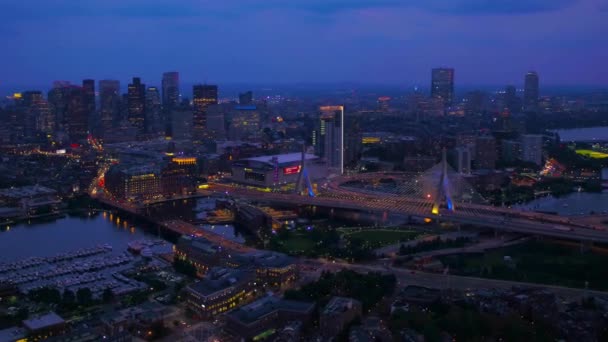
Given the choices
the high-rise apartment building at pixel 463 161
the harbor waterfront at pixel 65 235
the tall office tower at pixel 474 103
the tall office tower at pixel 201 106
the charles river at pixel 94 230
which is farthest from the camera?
the tall office tower at pixel 474 103

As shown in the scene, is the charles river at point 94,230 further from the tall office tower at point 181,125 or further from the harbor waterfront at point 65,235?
the tall office tower at point 181,125

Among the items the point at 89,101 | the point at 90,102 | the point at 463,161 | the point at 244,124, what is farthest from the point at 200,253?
the point at 90,102

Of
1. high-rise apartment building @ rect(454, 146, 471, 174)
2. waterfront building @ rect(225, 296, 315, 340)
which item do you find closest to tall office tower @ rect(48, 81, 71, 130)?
high-rise apartment building @ rect(454, 146, 471, 174)

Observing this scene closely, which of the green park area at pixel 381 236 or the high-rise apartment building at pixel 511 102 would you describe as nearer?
the green park area at pixel 381 236

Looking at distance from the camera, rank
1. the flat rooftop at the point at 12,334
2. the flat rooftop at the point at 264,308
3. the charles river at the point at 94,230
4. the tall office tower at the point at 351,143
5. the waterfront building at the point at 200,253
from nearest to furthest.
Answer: the flat rooftop at the point at 12,334 < the flat rooftop at the point at 264,308 < the waterfront building at the point at 200,253 < the charles river at the point at 94,230 < the tall office tower at the point at 351,143

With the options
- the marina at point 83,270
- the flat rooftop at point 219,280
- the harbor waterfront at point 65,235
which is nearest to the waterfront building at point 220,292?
the flat rooftop at point 219,280

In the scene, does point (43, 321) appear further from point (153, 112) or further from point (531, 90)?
point (531, 90)

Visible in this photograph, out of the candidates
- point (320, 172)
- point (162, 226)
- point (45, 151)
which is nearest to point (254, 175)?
point (320, 172)
